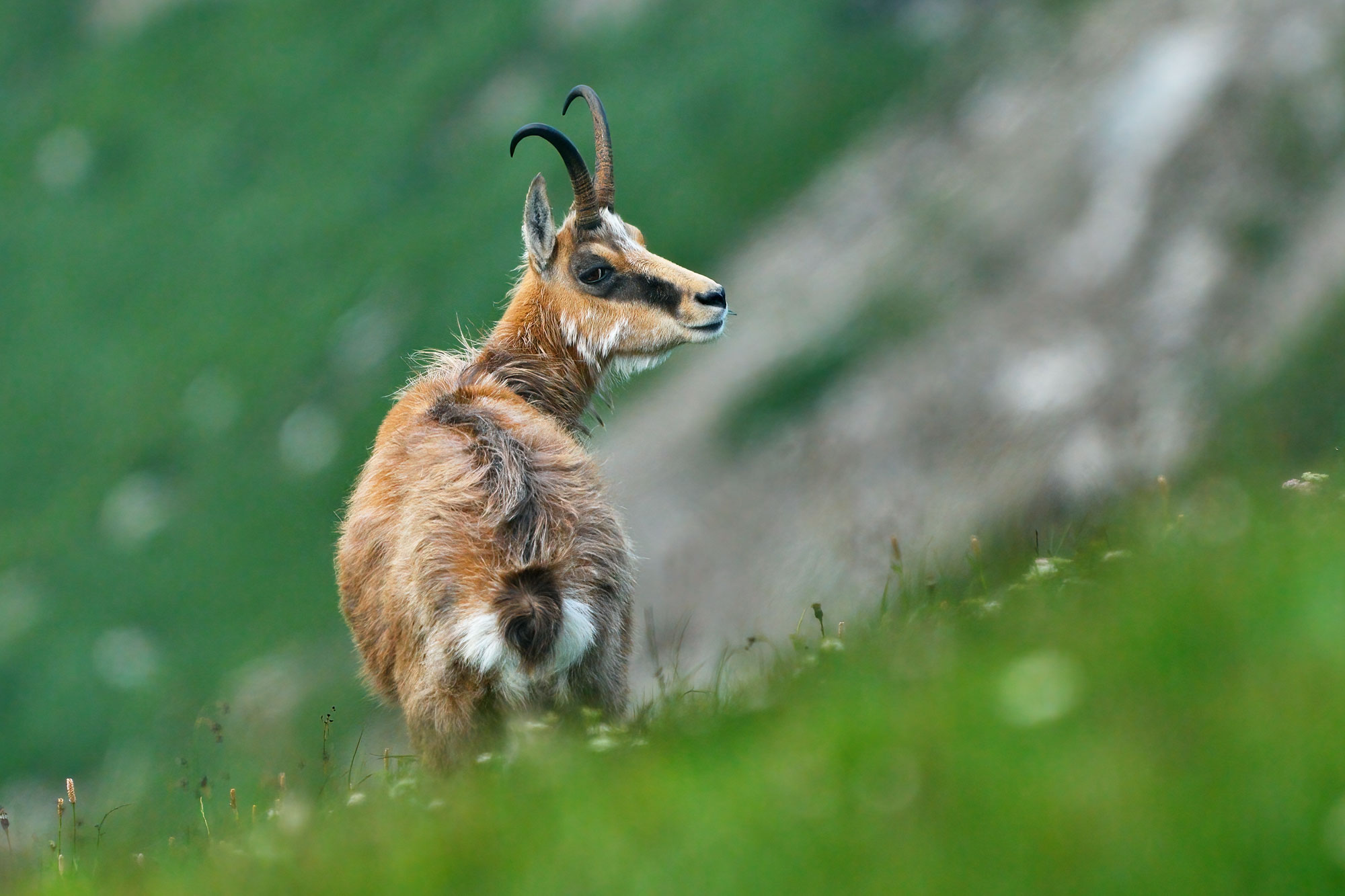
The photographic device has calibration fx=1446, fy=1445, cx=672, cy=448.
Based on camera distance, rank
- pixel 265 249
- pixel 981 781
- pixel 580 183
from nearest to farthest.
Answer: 1. pixel 981 781
2. pixel 580 183
3. pixel 265 249

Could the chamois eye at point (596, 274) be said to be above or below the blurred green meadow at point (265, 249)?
below

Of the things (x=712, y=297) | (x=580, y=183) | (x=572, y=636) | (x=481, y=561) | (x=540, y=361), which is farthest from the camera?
(x=580, y=183)

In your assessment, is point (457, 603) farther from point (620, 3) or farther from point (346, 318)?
point (620, 3)

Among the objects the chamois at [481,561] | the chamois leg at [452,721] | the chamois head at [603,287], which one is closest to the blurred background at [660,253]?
the chamois head at [603,287]

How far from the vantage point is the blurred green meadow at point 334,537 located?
342 centimetres

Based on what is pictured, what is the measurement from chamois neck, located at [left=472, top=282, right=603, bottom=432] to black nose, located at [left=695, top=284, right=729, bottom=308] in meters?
0.89

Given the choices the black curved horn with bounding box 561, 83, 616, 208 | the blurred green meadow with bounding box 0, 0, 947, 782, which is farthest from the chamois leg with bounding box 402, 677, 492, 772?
the blurred green meadow with bounding box 0, 0, 947, 782

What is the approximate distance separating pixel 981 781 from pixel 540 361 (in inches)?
288

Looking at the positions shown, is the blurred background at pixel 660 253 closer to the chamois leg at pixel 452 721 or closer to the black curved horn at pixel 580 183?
the black curved horn at pixel 580 183

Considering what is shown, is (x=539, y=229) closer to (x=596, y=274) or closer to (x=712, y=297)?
→ (x=596, y=274)

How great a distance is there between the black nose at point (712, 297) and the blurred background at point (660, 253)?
455 cm

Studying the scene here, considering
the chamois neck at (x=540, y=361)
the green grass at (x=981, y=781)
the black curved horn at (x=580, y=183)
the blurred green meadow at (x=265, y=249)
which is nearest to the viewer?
the green grass at (x=981, y=781)

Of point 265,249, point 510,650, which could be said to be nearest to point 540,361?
point 510,650

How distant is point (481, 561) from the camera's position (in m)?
7.06
